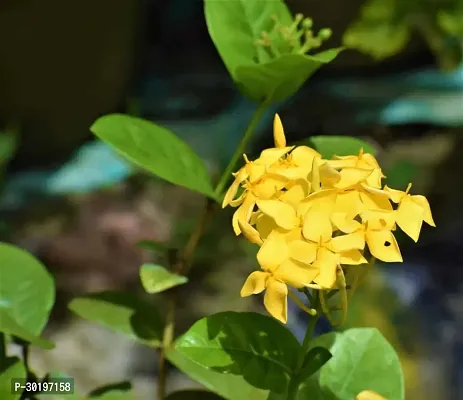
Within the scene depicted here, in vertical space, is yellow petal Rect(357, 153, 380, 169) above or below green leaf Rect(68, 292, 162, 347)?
above

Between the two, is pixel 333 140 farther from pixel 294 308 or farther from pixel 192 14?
pixel 192 14

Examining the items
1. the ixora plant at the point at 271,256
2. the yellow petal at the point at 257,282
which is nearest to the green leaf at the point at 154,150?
the ixora plant at the point at 271,256

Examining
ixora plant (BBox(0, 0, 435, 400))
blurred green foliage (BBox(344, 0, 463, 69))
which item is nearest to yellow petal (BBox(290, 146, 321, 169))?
ixora plant (BBox(0, 0, 435, 400))

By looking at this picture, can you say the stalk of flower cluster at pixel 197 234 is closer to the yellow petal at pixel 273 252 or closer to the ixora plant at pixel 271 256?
the ixora plant at pixel 271 256

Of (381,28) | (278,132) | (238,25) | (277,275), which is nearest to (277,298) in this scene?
(277,275)

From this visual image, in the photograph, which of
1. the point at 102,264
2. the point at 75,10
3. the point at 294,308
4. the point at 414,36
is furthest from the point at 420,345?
the point at 75,10

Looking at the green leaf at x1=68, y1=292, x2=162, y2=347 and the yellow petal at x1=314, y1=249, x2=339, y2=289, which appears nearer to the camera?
the yellow petal at x1=314, y1=249, x2=339, y2=289

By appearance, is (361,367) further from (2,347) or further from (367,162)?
(2,347)

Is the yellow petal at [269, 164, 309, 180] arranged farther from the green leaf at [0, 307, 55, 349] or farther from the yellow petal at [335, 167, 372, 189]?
the green leaf at [0, 307, 55, 349]
